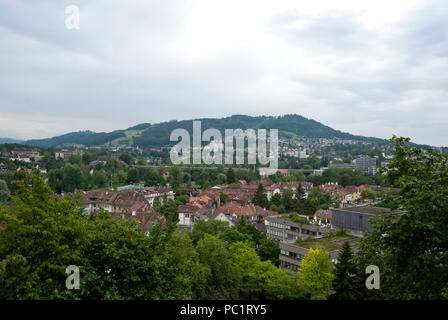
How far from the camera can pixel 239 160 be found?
138125 mm

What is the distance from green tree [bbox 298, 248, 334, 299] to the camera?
19.7 metres

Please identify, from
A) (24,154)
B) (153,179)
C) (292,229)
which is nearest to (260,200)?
(292,229)

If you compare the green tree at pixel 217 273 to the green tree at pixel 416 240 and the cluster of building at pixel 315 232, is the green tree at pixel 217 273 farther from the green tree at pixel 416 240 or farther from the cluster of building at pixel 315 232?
the green tree at pixel 416 240

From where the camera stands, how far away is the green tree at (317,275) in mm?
19688

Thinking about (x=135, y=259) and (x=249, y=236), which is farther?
(x=249, y=236)

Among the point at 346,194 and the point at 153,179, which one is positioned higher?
the point at 153,179

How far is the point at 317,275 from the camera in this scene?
19859 millimetres

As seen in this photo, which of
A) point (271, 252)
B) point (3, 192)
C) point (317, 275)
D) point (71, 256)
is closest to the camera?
point (71, 256)

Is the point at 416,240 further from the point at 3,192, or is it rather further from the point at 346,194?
the point at 346,194

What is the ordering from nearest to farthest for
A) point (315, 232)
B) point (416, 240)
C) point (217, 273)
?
point (416, 240) → point (217, 273) → point (315, 232)

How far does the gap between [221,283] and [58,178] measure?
211 feet

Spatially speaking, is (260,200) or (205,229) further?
(260,200)
